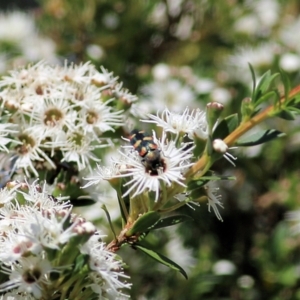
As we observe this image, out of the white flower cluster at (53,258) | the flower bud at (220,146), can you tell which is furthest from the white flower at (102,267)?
the flower bud at (220,146)

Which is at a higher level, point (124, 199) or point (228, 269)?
point (124, 199)

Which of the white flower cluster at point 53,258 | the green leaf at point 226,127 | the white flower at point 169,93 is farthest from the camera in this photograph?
the white flower at point 169,93

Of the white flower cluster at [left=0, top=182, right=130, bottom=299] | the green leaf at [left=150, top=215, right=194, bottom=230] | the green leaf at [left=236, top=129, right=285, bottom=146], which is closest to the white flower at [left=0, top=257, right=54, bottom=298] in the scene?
the white flower cluster at [left=0, top=182, right=130, bottom=299]

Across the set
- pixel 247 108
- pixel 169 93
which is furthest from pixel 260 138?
pixel 169 93

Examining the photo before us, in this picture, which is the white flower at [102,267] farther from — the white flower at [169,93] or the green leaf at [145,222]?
the white flower at [169,93]

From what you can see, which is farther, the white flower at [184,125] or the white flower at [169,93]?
the white flower at [169,93]

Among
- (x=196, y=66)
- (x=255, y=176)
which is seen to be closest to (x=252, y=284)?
(x=255, y=176)

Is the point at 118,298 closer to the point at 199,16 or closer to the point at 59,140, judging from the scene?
the point at 59,140
